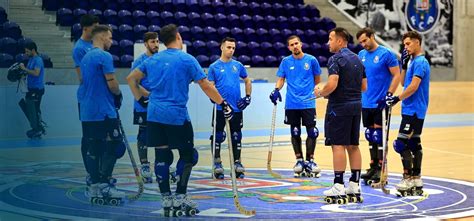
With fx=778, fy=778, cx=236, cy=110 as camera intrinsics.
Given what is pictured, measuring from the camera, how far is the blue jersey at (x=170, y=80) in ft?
19.5

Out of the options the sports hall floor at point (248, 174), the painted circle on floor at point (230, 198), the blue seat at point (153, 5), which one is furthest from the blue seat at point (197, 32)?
the painted circle on floor at point (230, 198)

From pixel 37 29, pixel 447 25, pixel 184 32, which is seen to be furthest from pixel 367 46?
pixel 447 25

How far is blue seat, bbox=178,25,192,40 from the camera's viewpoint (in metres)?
17.9

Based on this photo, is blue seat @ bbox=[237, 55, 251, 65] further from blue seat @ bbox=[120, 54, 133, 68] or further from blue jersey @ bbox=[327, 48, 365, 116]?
blue jersey @ bbox=[327, 48, 365, 116]

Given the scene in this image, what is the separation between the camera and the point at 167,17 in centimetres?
1775

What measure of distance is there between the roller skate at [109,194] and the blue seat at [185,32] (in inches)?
459

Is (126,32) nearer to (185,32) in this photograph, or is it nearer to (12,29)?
(185,32)

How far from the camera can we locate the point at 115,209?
20.5ft

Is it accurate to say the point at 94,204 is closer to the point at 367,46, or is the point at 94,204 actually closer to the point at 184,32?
the point at 367,46

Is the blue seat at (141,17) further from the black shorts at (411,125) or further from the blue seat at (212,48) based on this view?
the black shorts at (411,125)

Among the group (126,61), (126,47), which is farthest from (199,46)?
(126,47)

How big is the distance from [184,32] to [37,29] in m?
14.3

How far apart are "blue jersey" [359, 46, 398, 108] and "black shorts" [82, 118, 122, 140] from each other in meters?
3.21

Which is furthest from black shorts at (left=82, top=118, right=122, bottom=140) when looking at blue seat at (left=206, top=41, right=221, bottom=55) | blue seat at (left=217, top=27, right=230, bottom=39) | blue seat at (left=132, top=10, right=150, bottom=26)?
blue seat at (left=217, top=27, right=230, bottom=39)
